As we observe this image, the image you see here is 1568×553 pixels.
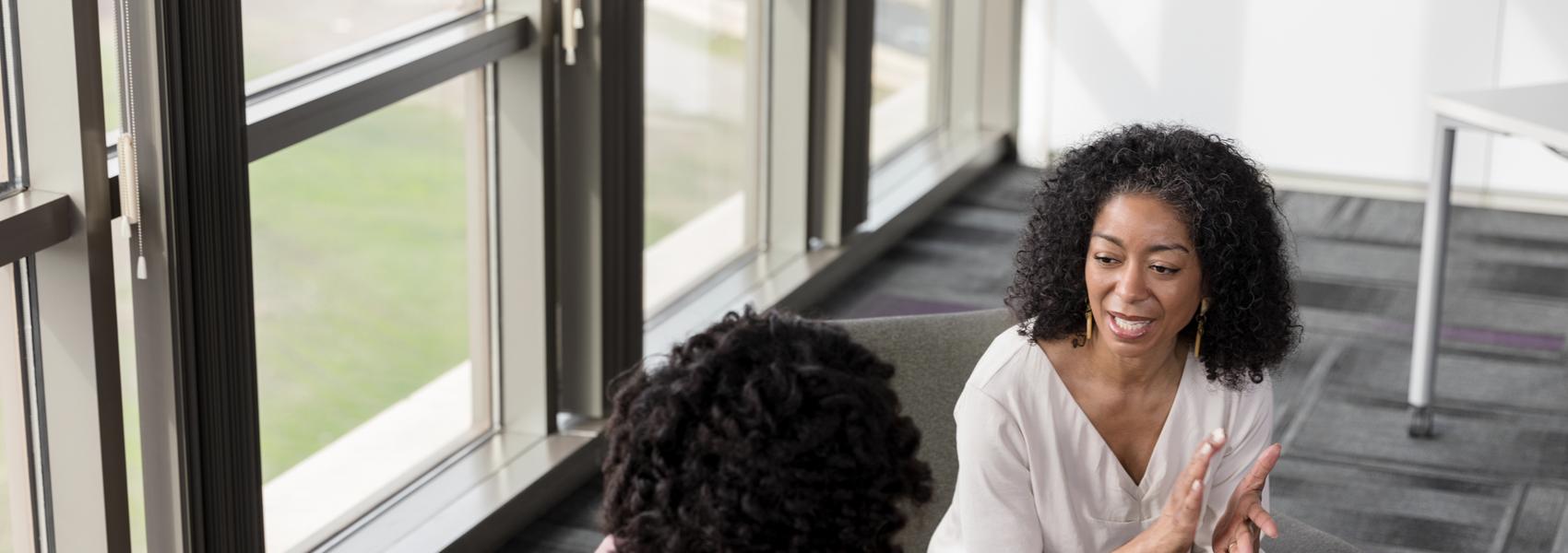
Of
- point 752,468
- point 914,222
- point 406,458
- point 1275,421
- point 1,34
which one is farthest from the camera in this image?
point 914,222

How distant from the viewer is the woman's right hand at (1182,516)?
5.49 feet

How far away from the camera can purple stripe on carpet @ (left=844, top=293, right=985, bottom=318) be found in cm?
443

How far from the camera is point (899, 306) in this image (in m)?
4.49

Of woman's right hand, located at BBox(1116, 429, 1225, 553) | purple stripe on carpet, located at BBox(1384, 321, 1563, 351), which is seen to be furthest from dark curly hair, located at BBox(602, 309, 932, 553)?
purple stripe on carpet, located at BBox(1384, 321, 1563, 351)

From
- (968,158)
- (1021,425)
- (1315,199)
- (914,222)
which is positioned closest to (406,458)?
(1021,425)

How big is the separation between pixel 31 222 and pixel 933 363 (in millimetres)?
1072

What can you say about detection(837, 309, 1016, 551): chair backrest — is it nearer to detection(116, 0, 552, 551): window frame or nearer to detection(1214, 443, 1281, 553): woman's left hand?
detection(1214, 443, 1281, 553): woman's left hand

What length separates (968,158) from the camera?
5.64 meters

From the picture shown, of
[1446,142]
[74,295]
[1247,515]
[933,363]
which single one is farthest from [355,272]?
[1446,142]

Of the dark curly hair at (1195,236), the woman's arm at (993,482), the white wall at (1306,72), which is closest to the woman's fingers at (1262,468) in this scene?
the dark curly hair at (1195,236)

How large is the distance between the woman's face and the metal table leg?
1869 millimetres

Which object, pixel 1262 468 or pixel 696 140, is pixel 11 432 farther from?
pixel 696 140

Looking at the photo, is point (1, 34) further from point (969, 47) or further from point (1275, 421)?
point (969, 47)

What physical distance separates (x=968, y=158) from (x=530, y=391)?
2.67 metres
